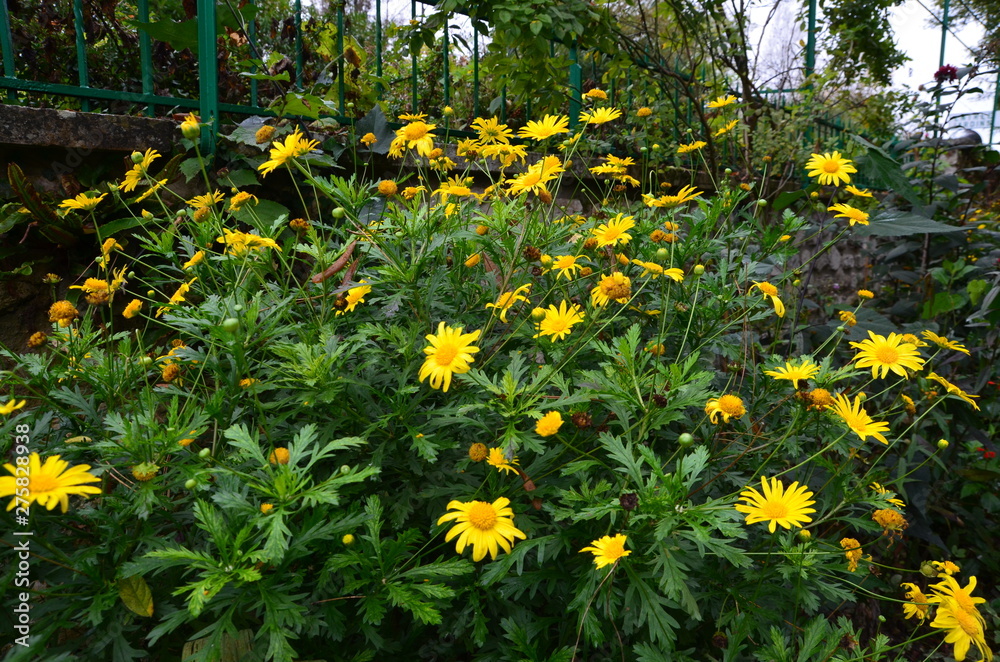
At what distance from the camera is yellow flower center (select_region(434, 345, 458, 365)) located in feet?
3.61

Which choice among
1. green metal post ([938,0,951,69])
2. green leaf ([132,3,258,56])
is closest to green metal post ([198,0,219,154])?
green leaf ([132,3,258,56])

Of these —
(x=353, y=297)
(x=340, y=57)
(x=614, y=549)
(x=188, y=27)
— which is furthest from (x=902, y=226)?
(x=188, y=27)

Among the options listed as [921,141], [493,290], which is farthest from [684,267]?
[921,141]

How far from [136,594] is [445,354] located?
2.37 feet

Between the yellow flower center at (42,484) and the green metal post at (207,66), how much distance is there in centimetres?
169

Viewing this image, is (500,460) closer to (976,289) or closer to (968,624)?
(968,624)

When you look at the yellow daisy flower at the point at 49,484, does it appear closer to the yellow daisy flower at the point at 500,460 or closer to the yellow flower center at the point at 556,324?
the yellow daisy flower at the point at 500,460

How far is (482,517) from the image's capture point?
1045 millimetres

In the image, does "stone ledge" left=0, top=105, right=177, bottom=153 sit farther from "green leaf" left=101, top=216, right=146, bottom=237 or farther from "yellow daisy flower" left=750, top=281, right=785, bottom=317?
"yellow daisy flower" left=750, top=281, right=785, bottom=317

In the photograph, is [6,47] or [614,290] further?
[6,47]

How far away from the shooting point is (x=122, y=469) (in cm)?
137

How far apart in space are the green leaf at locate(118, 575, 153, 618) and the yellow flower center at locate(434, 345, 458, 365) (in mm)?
678

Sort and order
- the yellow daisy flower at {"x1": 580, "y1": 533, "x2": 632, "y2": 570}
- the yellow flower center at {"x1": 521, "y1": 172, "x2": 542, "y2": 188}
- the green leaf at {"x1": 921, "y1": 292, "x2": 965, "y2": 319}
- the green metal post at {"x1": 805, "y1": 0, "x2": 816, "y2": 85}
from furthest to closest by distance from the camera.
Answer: the green metal post at {"x1": 805, "y1": 0, "x2": 816, "y2": 85} → the green leaf at {"x1": 921, "y1": 292, "x2": 965, "y2": 319} → the yellow flower center at {"x1": 521, "y1": 172, "x2": 542, "y2": 188} → the yellow daisy flower at {"x1": 580, "y1": 533, "x2": 632, "y2": 570}

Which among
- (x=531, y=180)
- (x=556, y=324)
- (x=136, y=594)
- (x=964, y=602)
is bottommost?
(x=964, y=602)
